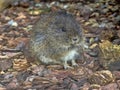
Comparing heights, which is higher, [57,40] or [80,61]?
[57,40]

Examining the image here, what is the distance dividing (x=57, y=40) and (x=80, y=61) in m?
0.51

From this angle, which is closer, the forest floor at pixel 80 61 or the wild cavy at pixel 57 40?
the forest floor at pixel 80 61

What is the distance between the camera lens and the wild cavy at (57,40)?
19.1ft

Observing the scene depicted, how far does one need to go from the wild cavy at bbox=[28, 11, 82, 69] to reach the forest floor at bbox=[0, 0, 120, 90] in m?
0.13

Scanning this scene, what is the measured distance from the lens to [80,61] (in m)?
6.23

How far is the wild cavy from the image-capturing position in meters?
5.82

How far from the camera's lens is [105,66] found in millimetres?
5844

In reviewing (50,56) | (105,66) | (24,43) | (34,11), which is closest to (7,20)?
(34,11)

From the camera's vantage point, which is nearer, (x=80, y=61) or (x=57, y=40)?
(x=57, y=40)

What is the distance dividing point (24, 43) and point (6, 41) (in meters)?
0.31

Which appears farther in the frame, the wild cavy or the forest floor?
Answer: the wild cavy

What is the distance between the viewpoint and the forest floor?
5.63 m

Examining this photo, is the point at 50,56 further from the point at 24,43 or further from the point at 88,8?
the point at 88,8

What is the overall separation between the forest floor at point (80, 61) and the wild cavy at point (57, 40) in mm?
134
